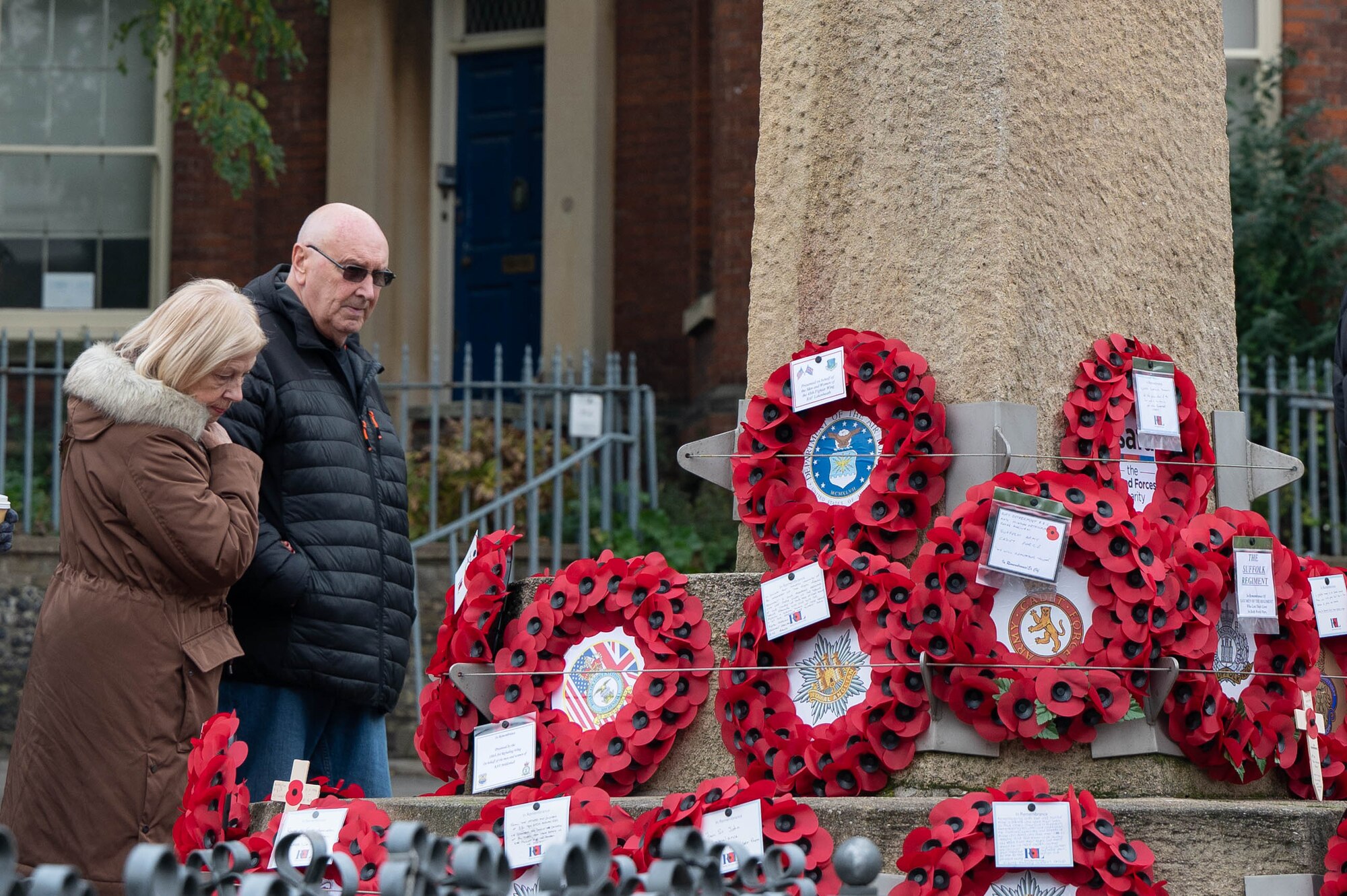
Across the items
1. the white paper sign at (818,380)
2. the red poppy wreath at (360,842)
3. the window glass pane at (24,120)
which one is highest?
the window glass pane at (24,120)

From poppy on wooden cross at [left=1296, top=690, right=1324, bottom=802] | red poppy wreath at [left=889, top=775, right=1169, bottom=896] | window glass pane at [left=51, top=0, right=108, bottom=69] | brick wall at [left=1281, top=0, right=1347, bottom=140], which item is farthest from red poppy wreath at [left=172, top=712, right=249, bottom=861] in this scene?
window glass pane at [left=51, top=0, right=108, bottom=69]

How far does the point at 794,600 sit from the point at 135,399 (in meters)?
1.33

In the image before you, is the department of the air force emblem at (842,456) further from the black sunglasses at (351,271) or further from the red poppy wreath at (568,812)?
the black sunglasses at (351,271)

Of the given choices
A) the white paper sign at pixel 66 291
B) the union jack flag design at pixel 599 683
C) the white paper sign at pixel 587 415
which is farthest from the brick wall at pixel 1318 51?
the union jack flag design at pixel 599 683

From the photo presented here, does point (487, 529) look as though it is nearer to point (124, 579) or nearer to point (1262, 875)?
point (124, 579)

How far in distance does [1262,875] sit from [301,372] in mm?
2187

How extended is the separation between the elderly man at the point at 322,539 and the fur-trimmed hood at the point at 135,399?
26cm

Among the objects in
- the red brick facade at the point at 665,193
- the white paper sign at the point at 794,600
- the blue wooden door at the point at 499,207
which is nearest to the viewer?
the white paper sign at the point at 794,600

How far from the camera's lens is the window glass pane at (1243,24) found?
9773 millimetres

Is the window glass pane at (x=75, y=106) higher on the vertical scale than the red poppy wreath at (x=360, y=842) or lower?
higher

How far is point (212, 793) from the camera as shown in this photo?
3.21 meters

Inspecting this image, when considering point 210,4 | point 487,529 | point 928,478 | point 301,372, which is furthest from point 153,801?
point 210,4

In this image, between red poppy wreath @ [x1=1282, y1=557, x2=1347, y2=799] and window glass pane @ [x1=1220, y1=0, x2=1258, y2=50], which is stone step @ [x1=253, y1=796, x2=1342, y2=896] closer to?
red poppy wreath @ [x1=1282, y1=557, x2=1347, y2=799]

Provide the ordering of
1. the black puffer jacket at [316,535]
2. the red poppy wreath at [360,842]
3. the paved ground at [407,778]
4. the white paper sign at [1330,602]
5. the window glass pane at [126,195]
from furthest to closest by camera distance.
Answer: the window glass pane at [126,195] → the paved ground at [407,778] → the white paper sign at [1330,602] → the black puffer jacket at [316,535] → the red poppy wreath at [360,842]
